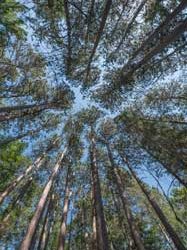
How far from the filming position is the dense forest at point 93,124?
9.09m

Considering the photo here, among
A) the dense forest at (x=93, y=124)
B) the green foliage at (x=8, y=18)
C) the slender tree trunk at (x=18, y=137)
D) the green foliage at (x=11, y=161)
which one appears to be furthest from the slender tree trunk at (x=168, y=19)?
the green foliage at (x=11, y=161)

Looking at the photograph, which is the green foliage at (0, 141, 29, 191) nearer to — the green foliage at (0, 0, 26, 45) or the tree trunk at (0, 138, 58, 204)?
the tree trunk at (0, 138, 58, 204)

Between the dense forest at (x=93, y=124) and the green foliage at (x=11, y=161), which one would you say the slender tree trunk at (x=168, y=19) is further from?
the green foliage at (x=11, y=161)

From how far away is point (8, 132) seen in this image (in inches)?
570

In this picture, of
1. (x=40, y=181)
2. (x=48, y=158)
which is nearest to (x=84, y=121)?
(x=48, y=158)

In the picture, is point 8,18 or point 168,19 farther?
point 8,18

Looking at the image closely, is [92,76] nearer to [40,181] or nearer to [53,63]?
[53,63]

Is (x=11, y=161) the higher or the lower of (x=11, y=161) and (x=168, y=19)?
the lower

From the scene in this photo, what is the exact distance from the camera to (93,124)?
1669 centimetres

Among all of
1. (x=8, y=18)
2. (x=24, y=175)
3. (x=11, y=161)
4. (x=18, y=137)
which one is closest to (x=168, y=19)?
(x=8, y=18)

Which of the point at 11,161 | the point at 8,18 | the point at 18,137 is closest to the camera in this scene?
the point at 8,18

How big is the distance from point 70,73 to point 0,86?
364cm

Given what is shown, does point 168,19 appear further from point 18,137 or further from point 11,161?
point 11,161

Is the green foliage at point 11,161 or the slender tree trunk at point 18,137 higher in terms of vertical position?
the slender tree trunk at point 18,137
